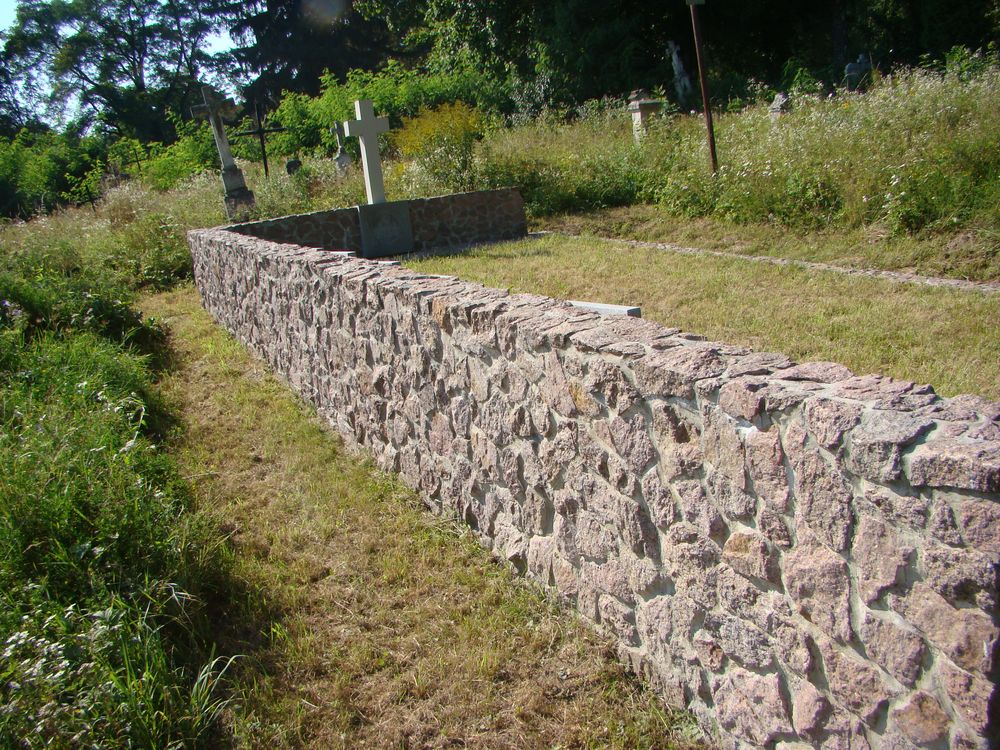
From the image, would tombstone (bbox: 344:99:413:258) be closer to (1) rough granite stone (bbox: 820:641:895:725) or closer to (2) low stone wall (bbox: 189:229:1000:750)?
(2) low stone wall (bbox: 189:229:1000:750)

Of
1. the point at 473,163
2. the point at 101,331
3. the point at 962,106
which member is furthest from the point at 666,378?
the point at 473,163

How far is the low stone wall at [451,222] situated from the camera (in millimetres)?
12453

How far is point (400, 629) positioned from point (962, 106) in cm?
924

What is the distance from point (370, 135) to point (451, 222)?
6.08ft

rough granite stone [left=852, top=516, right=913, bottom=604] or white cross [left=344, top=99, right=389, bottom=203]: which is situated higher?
white cross [left=344, top=99, right=389, bottom=203]

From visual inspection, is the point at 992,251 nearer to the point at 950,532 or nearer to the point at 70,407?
the point at 950,532

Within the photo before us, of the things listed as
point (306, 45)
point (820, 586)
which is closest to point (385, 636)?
point (820, 586)

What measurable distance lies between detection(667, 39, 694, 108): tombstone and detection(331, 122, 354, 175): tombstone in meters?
9.34

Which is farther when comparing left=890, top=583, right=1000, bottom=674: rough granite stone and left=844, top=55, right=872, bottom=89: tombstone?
left=844, top=55, right=872, bottom=89: tombstone

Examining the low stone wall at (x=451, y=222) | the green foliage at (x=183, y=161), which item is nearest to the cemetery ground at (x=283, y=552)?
the low stone wall at (x=451, y=222)

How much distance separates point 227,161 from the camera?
14484mm

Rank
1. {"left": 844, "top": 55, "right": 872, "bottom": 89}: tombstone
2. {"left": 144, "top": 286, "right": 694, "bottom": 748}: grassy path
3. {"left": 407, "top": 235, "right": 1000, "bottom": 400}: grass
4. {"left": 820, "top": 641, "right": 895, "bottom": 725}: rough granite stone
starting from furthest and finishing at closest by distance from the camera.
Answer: {"left": 844, "top": 55, "right": 872, "bottom": 89}: tombstone → {"left": 407, "top": 235, "right": 1000, "bottom": 400}: grass → {"left": 144, "top": 286, "right": 694, "bottom": 748}: grassy path → {"left": 820, "top": 641, "right": 895, "bottom": 725}: rough granite stone

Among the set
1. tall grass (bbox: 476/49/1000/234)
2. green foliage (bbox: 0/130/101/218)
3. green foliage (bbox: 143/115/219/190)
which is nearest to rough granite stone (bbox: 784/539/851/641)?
tall grass (bbox: 476/49/1000/234)

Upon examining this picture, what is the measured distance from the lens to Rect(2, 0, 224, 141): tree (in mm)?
41812
